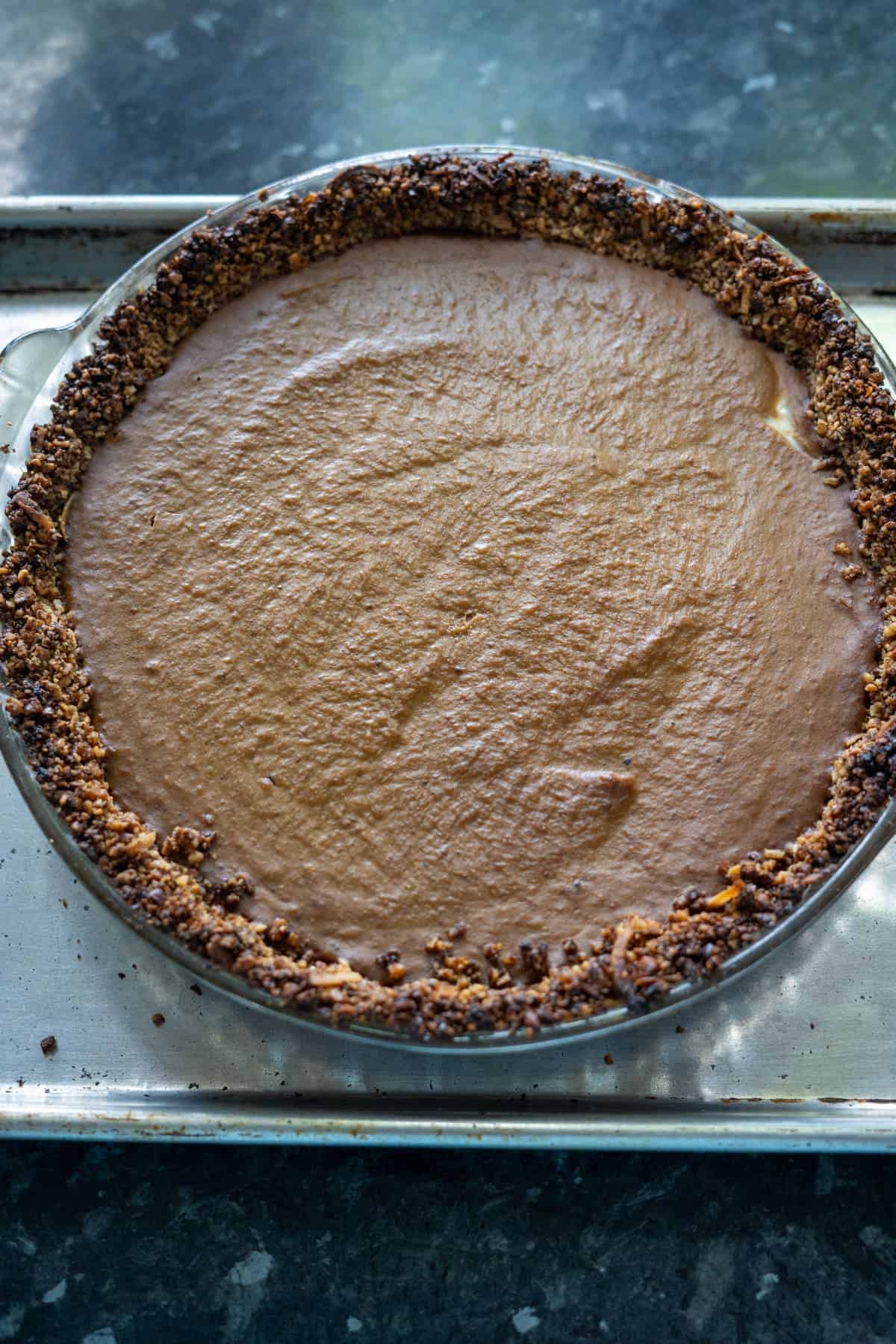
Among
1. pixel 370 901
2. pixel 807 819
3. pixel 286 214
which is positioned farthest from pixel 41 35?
pixel 807 819

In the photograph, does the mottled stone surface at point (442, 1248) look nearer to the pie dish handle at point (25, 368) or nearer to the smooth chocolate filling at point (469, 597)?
the smooth chocolate filling at point (469, 597)

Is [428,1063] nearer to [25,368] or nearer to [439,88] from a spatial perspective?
[25,368]

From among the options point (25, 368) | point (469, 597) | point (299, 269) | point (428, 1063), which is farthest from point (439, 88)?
point (428, 1063)

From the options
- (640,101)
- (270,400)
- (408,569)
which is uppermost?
(640,101)

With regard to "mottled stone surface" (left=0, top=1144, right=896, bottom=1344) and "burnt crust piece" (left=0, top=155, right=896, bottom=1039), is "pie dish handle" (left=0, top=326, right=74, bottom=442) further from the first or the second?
"mottled stone surface" (left=0, top=1144, right=896, bottom=1344)

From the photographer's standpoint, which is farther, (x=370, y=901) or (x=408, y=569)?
(x=408, y=569)

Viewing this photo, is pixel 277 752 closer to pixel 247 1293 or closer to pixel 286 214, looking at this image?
pixel 247 1293
